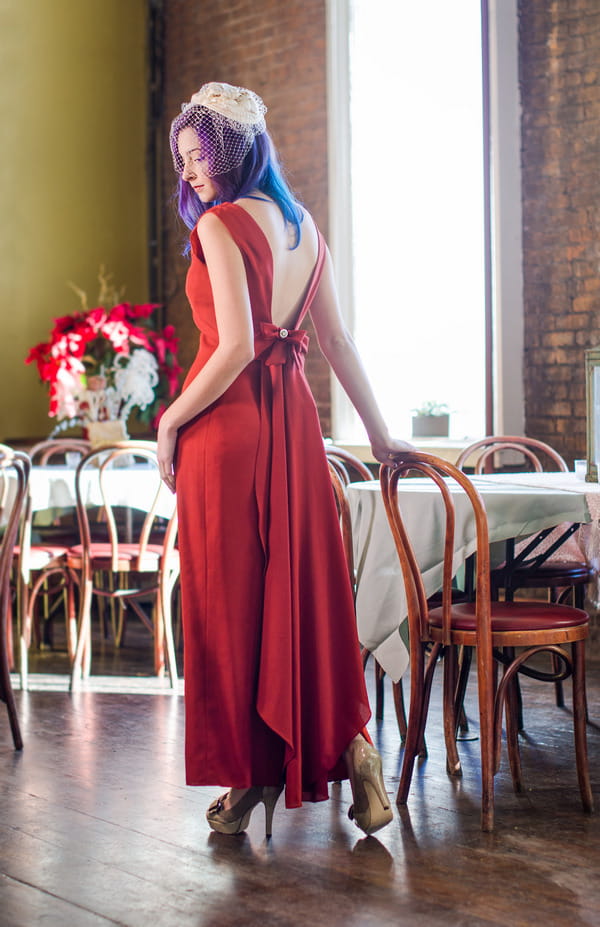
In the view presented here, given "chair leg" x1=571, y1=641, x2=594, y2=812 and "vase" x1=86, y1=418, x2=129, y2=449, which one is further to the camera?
"vase" x1=86, y1=418, x2=129, y2=449

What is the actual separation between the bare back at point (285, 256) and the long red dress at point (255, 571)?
36mm

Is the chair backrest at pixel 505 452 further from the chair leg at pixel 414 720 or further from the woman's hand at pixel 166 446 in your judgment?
the woman's hand at pixel 166 446

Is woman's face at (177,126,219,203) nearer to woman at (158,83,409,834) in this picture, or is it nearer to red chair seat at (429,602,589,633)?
woman at (158,83,409,834)

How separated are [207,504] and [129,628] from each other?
11.0 feet

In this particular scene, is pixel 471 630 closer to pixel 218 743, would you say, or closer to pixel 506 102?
pixel 218 743

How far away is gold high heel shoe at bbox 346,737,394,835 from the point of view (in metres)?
2.49

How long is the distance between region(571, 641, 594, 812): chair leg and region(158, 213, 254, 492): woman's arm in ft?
3.51

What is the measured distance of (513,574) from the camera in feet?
11.2

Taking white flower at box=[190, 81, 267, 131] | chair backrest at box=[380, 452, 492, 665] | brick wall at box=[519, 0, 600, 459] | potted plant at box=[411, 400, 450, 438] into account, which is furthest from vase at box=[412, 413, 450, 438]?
white flower at box=[190, 81, 267, 131]

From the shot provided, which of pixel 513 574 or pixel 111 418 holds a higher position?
pixel 111 418

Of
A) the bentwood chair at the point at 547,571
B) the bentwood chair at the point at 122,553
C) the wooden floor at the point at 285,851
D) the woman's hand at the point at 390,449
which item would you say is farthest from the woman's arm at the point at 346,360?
the bentwood chair at the point at 122,553

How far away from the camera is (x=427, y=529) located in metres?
3.00

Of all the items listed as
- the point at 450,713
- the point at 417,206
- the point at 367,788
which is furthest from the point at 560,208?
the point at 367,788

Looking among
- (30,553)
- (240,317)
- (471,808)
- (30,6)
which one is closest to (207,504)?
(240,317)
